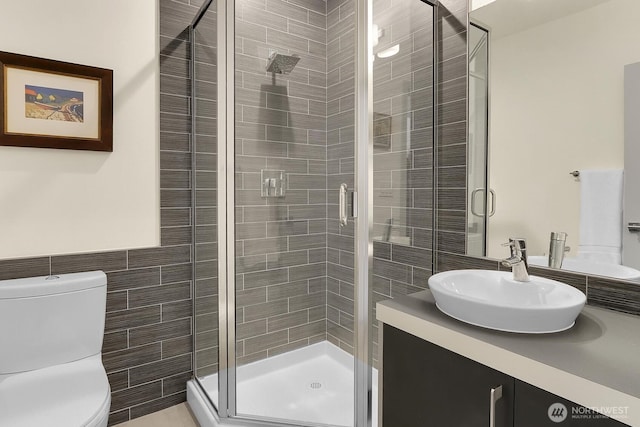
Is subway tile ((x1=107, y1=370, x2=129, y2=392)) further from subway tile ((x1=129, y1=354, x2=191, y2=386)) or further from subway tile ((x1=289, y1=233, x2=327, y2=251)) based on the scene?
subway tile ((x1=289, y1=233, x2=327, y2=251))

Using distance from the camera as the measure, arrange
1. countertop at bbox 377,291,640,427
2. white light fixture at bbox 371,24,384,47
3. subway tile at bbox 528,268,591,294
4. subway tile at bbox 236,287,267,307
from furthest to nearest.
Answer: subway tile at bbox 236,287,267,307, white light fixture at bbox 371,24,384,47, subway tile at bbox 528,268,591,294, countertop at bbox 377,291,640,427

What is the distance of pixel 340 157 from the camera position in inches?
68.6

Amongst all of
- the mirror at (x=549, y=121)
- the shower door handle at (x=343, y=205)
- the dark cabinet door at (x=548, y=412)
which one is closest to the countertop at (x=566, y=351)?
the dark cabinet door at (x=548, y=412)

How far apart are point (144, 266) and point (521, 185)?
1.95 metres

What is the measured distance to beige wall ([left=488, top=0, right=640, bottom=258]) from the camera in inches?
47.4

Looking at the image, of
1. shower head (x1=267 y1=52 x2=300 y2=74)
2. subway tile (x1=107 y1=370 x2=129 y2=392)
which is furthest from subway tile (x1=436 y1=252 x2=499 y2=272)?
subway tile (x1=107 y1=370 x2=129 y2=392)

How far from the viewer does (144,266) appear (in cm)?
203

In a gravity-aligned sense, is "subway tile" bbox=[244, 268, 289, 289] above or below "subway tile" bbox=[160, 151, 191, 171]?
below

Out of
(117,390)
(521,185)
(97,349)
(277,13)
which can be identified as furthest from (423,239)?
(117,390)

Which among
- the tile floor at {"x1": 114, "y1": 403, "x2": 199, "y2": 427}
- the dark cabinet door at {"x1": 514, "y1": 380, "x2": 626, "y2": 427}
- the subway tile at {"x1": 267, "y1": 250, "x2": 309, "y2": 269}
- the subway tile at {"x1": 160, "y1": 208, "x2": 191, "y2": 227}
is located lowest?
the tile floor at {"x1": 114, "y1": 403, "x2": 199, "y2": 427}

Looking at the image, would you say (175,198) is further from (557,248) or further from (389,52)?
(557,248)

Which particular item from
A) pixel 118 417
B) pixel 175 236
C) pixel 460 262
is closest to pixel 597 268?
pixel 460 262

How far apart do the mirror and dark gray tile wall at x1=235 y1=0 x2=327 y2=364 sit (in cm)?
80

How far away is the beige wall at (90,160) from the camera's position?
172cm
